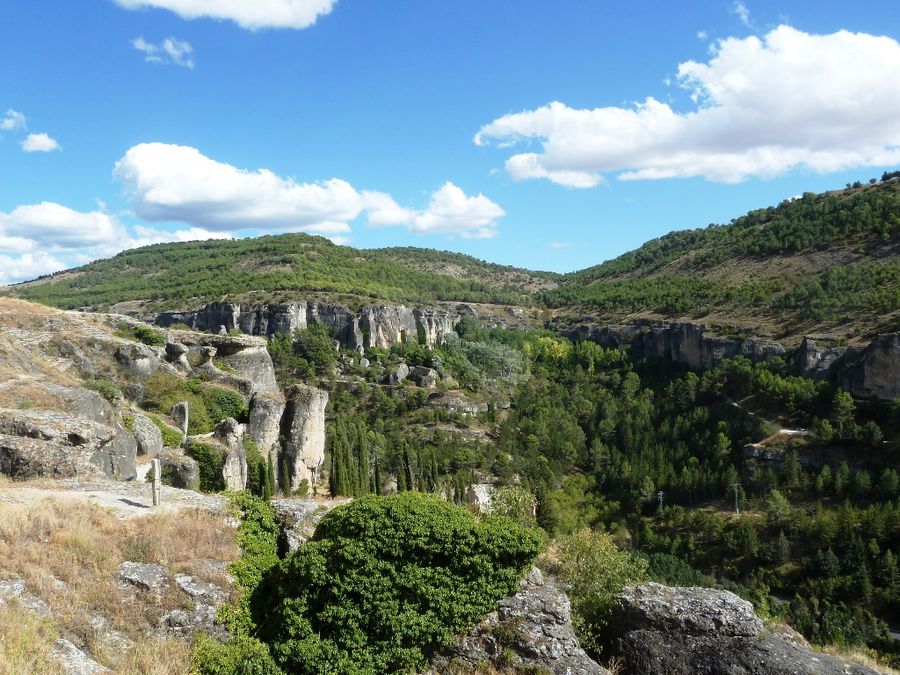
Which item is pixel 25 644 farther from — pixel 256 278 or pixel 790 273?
pixel 790 273

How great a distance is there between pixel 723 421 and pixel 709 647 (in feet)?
200

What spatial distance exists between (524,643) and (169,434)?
19593 mm

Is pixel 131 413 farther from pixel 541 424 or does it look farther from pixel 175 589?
pixel 541 424

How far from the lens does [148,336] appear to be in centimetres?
3362

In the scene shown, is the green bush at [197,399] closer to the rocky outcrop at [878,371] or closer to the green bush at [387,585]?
the green bush at [387,585]

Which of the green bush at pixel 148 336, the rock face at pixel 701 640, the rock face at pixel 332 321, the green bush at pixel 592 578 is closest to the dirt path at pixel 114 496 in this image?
the green bush at pixel 592 578

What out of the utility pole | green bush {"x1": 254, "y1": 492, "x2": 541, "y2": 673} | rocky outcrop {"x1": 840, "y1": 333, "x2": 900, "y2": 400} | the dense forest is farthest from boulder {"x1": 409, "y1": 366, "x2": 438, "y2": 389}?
green bush {"x1": 254, "y1": 492, "x2": 541, "y2": 673}

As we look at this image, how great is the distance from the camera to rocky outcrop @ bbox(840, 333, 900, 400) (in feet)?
195

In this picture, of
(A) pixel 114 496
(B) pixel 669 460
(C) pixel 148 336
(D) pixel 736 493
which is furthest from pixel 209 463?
(B) pixel 669 460

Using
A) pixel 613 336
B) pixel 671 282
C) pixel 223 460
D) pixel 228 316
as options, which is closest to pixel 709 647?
pixel 223 460

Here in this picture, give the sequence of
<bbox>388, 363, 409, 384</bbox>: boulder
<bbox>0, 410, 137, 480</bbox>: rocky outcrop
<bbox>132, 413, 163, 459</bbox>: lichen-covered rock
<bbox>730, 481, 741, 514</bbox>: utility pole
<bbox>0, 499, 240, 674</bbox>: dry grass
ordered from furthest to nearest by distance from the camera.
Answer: <bbox>388, 363, 409, 384</bbox>: boulder, <bbox>730, 481, 741, 514</bbox>: utility pole, <bbox>132, 413, 163, 459</bbox>: lichen-covered rock, <bbox>0, 410, 137, 480</bbox>: rocky outcrop, <bbox>0, 499, 240, 674</bbox>: dry grass

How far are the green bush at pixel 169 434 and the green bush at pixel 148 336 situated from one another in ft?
29.4

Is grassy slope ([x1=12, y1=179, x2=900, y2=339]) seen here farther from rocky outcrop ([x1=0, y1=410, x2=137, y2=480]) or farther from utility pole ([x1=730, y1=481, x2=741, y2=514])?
rocky outcrop ([x1=0, y1=410, x2=137, y2=480])

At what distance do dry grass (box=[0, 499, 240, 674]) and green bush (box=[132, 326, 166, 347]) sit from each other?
74.7 feet
